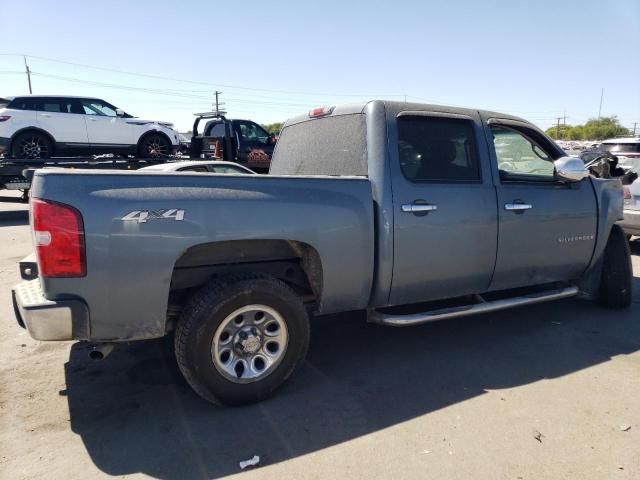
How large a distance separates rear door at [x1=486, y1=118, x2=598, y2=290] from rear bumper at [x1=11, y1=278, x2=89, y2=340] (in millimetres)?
3048

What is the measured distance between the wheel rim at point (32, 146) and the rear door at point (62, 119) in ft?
0.97

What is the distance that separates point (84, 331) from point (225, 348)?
82 centimetres

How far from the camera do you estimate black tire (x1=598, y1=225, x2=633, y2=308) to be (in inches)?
189

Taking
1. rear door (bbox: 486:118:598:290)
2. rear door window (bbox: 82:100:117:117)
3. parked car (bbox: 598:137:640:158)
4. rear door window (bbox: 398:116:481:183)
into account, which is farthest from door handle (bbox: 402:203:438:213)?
rear door window (bbox: 82:100:117:117)

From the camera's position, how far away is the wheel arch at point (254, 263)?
303 centimetres

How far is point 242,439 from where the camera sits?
279 centimetres

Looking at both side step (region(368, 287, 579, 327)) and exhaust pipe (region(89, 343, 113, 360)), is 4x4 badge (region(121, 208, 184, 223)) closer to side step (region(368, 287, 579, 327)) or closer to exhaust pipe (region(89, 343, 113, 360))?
exhaust pipe (region(89, 343, 113, 360))

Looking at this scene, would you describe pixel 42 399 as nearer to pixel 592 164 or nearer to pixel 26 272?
pixel 26 272

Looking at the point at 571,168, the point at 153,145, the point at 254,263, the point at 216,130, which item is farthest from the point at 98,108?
the point at 571,168

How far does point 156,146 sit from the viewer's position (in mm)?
13359

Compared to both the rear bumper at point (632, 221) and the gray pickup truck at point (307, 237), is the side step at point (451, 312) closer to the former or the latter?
the gray pickup truck at point (307, 237)

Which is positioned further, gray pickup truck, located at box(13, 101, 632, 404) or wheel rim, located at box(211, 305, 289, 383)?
wheel rim, located at box(211, 305, 289, 383)

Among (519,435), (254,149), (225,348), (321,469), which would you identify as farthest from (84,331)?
(254,149)

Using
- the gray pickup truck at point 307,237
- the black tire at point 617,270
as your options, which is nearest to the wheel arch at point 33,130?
the gray pickup truck at point 307,237
